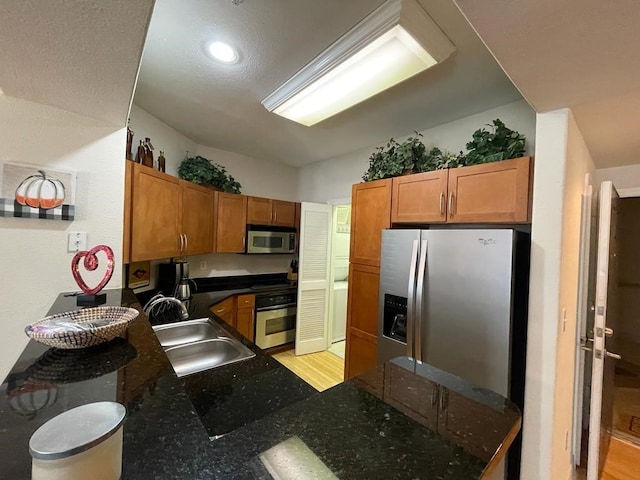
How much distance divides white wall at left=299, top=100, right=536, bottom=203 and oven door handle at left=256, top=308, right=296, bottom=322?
1.56 meters

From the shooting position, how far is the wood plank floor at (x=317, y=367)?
9.62ft

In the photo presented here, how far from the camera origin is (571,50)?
943mm

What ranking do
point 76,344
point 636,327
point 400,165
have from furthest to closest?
point 636,327
point 400,165
point 76,344

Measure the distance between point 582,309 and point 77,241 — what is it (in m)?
3.18

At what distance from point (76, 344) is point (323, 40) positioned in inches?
67.6

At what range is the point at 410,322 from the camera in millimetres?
1854

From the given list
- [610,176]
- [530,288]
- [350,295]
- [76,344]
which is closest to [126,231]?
[76,344]

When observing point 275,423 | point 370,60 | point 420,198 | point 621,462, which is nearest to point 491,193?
point 420,198

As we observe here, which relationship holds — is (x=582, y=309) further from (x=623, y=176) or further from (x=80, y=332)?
(x=80, y=332)

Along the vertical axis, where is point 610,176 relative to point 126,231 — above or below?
above

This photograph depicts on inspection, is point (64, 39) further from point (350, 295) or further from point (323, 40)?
point (350, 295)

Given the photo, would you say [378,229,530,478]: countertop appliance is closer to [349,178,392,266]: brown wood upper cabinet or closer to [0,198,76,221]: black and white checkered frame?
[349,178,392,266]: brown wood upper cabinet

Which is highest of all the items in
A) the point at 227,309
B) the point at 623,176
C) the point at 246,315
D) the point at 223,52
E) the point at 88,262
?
the point at 223,52

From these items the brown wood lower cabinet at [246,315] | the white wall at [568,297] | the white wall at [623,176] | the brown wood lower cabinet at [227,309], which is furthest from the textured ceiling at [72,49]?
the white wall at [623,176]
